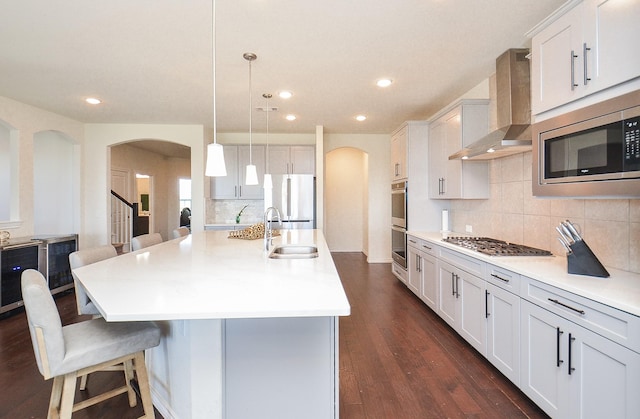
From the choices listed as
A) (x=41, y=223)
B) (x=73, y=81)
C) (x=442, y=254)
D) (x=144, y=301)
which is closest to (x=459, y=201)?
(x=442, y=254)

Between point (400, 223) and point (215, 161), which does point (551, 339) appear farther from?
point (400, 223)

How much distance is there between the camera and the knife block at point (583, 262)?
5.52 ft

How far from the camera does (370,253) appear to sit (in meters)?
6.27

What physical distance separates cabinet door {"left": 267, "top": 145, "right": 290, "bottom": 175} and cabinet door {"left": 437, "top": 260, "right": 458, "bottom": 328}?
3.41 metres

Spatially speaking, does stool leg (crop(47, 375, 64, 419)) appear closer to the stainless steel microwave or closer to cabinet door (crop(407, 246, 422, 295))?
the stainless steel microwave

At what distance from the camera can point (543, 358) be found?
174 cm

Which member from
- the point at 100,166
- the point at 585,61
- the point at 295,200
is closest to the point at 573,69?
the point at 585,61

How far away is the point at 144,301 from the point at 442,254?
2.68 m

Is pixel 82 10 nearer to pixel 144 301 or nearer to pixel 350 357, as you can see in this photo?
pixel 144 301

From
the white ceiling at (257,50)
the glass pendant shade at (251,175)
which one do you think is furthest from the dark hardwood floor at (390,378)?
the white ceiling at (257,50)

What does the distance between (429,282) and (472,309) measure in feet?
3.06

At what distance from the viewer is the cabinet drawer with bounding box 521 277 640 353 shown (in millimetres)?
1258

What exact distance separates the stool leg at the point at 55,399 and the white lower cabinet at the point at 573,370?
253 cm

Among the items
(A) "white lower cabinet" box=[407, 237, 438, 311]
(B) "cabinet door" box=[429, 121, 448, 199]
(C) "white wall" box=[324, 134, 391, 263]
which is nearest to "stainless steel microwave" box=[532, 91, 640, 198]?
(A) "white lower cabinet" box=[407, 237, 438, 311]
